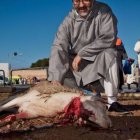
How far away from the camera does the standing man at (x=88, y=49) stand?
20.2 ft

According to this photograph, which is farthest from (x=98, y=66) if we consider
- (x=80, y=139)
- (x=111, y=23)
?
(x=80, y=139)

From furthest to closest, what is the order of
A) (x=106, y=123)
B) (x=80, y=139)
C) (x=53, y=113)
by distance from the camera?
(x=53, y=113), (x=106, y=123), (x=80, y=139)

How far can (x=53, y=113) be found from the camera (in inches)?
185

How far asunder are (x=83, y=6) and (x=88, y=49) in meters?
0.59

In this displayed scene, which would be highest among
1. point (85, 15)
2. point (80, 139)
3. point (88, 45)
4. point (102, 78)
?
point (85, 15)

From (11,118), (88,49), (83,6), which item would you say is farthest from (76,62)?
(11,118)

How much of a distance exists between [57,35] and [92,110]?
238 centimetres

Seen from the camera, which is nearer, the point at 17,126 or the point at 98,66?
the point at 17,126

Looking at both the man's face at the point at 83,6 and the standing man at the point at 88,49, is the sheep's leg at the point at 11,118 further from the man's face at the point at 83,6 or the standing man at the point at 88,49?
the man's face at the point at 83,6

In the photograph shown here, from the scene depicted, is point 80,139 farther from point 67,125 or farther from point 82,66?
point 82,66

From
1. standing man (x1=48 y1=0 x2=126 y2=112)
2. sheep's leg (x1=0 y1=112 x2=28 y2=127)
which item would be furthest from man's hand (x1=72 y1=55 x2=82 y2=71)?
sheep's leg (x1=0 y1=112 x2=28 y2=127)

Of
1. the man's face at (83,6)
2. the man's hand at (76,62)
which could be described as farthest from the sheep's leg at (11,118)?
the man's face at (83,6)

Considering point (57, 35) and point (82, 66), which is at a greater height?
point (57, 35)

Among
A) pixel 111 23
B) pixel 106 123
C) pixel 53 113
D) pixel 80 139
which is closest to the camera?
pixel 80 139
